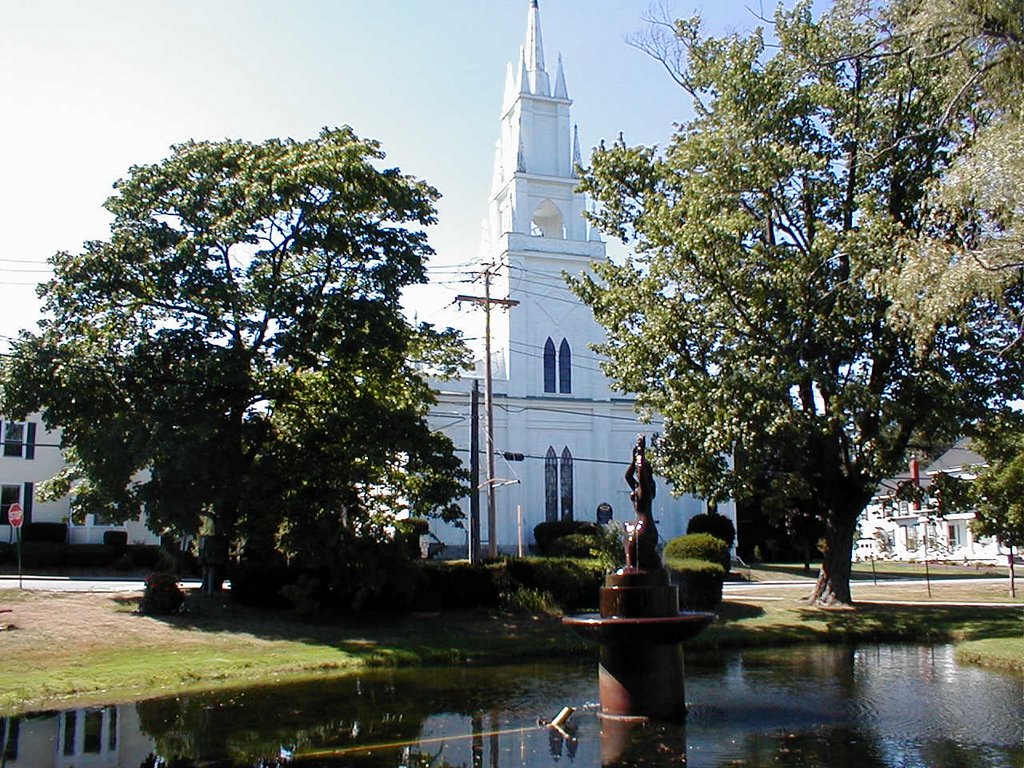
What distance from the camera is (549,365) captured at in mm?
61688

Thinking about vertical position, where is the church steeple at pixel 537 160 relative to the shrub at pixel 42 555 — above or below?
Result: above

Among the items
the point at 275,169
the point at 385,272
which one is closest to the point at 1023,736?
the point at 385,272

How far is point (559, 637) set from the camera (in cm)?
2295

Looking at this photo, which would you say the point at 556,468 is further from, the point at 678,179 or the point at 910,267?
the point at 910,267

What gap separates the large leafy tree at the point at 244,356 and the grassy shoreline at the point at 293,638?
2.49 m

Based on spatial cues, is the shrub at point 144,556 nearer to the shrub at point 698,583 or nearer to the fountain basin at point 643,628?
the shrub at point 698,583

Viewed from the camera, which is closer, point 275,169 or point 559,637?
point 559,637

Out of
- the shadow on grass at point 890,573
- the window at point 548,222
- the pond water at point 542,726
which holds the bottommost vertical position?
the pond water at point 542,726

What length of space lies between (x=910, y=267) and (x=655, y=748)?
8.61m

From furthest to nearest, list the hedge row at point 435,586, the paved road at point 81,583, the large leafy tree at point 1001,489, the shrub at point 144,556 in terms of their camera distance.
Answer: the shrub at point 144,556
the paved road at point 81,583
the large leafy tree at point 1001,489
the hedge row at point 435,586

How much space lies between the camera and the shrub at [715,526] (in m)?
54.5

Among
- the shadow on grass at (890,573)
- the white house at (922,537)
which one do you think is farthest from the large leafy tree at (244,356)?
the white house at (922,537)

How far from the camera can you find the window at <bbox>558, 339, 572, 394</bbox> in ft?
202

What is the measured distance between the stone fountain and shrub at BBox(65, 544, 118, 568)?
34.1m
